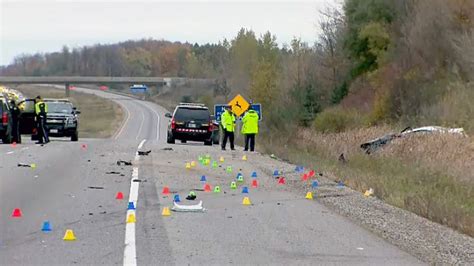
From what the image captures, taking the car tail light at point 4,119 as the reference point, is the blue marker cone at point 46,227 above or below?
above

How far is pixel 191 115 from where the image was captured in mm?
35500

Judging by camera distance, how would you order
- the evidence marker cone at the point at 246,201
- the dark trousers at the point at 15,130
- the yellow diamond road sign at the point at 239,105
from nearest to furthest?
the evidence marker cone at the point at 246,201
the dark trousers at the point at 15,130
the yellow diamond road sign at the point at 239,105

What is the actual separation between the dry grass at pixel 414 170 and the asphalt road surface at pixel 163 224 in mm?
1485

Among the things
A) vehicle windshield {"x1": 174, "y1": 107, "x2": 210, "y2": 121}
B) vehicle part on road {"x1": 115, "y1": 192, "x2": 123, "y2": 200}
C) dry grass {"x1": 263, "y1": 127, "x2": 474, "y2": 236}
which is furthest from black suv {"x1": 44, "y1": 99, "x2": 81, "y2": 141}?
vehicle part on road {"x1": 115, "y1": 192, "x2": 123, "y2": 200}

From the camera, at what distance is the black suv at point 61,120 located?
36.0 m

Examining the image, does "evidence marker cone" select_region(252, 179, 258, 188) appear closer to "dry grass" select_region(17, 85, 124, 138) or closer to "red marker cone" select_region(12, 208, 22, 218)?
"red marker cone" select_region(12, 208, 22, 218)

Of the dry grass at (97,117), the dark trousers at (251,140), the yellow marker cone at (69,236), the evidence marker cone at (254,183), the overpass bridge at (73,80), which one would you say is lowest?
the dry grass at (97,117)

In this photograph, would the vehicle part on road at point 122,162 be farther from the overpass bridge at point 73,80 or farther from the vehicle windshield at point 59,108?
the overpass bridge at point 73,80

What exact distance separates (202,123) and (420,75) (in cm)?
1171

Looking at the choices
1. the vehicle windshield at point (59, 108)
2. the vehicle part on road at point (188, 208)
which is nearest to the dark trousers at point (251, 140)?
the vehicle windshield at point (59, 108)

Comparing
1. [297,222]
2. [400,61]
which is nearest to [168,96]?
[400,61]

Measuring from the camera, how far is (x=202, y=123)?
35469 mm

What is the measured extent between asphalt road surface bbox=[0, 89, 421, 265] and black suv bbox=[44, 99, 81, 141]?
1628 centimetres

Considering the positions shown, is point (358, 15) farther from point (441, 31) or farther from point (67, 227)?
point (67, 227)
